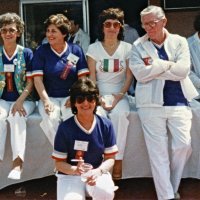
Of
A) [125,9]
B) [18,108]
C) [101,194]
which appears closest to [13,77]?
[18,108]

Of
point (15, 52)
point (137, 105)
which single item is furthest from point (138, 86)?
point (15, 52)

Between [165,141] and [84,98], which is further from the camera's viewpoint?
[165,141]

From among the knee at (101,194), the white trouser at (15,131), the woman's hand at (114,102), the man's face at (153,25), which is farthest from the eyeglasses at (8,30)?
the knee at (101,194)

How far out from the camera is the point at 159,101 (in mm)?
3826

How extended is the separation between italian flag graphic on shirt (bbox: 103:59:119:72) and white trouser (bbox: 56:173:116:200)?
126 cm

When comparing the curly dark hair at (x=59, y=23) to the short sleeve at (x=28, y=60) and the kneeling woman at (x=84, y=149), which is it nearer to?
the short sleeve at (x=28, y=60)

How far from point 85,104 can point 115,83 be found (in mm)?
1133

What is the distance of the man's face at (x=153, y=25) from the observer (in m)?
3.77

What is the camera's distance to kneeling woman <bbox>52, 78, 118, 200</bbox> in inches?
119

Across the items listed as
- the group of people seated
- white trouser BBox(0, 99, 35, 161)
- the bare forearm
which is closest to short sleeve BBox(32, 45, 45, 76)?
the group of people seated

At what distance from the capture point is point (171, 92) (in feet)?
12.7

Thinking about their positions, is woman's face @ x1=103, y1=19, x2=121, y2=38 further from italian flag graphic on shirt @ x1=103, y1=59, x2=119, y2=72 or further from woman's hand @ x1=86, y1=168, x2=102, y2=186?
woman's hand @ x1=86, y1=168, x2=102, y2=186

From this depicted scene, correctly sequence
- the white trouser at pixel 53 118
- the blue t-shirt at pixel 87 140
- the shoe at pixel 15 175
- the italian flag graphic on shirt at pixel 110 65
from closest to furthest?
the blue t-shirt at pixel 87 140 < the shoe at pixel 15 175 < the white trouser at pixel 53 118 < the italian flag graphic on shirt at pixel 110 65

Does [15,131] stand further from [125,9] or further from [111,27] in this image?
[125,9]
